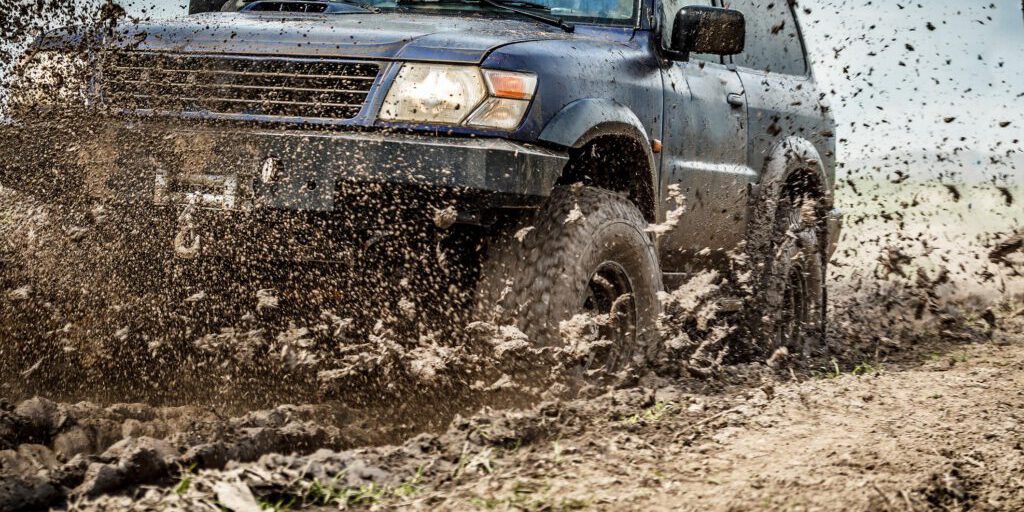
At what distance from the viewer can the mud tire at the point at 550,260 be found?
13.0 feet

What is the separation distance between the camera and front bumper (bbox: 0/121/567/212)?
12.1ft

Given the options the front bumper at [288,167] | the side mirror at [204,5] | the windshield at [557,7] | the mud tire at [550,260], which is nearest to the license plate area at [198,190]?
the front bumper at [288,167]

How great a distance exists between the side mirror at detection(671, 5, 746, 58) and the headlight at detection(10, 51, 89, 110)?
2253 millimetres

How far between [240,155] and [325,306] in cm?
61

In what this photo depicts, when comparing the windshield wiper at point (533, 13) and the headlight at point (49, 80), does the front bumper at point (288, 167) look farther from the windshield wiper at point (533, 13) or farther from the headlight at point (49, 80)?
the windshield wiper at point (533, 13)

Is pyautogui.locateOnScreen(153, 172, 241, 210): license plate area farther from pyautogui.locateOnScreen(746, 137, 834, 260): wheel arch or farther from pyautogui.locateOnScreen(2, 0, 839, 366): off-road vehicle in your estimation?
pyautogui.locateOnScreen(746, 137, 834, 260): wheel arch

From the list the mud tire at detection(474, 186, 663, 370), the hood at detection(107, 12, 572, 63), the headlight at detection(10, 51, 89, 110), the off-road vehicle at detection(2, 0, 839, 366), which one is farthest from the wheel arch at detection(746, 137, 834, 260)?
the headlight at detection(10, 51, 89, 110)

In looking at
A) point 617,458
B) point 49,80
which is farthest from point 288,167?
point 617,458

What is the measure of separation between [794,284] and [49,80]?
408 centimetres

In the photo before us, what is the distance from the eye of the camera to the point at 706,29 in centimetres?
475

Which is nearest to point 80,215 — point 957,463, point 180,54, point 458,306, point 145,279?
point 145,279

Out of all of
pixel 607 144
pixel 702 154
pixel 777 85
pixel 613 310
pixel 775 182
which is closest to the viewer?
pixel 613 310

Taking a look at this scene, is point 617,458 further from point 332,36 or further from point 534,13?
point 534,13

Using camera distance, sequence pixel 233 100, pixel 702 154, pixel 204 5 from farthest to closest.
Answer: pixel 204 5 < pixel 702 154 < pixel 233 100
